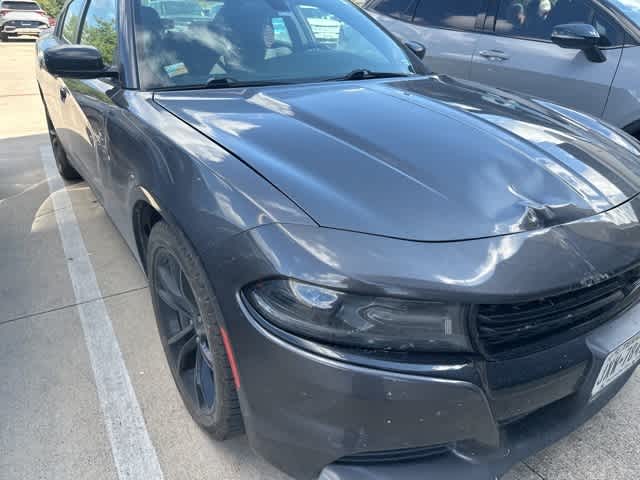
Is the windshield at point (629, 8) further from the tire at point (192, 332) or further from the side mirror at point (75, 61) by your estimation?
the tire at point (192, 332)

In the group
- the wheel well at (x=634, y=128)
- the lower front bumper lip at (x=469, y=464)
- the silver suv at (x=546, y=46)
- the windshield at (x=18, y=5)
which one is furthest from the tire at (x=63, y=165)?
the windshield at (x=18, y=5)

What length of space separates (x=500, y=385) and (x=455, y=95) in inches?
57.3

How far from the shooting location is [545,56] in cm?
402

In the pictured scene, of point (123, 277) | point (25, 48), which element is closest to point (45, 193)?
point (123, 277)

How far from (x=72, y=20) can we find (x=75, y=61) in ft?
6.15

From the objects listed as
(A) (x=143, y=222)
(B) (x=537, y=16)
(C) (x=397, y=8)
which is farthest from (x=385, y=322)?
(C) (x=397, y=8)

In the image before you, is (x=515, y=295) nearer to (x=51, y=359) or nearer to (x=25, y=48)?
(x=51, y=359)

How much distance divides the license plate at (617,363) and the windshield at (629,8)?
3.21m

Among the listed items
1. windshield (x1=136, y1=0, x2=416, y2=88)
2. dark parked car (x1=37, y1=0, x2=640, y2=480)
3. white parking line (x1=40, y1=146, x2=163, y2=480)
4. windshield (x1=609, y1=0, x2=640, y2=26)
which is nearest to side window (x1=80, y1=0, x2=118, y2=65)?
windshield (x1=136, y1=0, x2=416, y2=88)

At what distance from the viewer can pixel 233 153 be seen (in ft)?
5.31

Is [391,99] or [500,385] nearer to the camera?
[500,385]

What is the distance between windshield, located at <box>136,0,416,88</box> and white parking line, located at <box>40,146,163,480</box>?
1263 mm

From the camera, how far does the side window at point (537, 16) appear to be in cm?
396

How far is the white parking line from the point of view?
185cm
